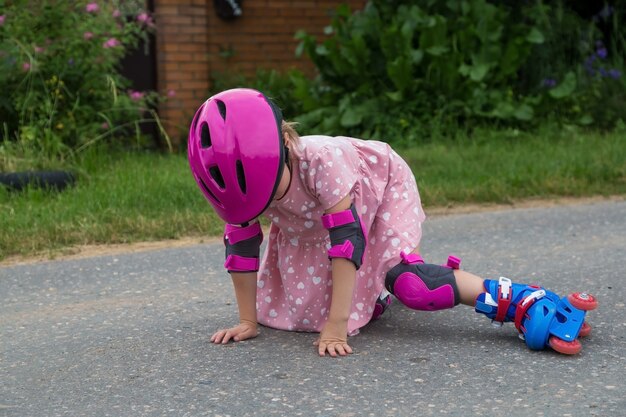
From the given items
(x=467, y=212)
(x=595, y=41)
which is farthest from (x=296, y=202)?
(x=595, y=41)

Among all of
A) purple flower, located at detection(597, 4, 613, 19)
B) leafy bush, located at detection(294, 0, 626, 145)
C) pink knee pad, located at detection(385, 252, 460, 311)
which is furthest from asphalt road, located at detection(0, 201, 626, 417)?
purple flower, located at detection(597, 4, 613, 19)

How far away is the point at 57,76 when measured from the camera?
732cm

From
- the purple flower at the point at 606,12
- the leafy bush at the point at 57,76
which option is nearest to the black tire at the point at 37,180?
the leafy bush at the point at 57,76

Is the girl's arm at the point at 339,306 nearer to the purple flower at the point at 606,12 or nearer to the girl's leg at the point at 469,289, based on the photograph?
the girl's leg at the point at 469,289

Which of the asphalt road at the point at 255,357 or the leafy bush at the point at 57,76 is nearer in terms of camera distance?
the asphalt road at the point at 255,357

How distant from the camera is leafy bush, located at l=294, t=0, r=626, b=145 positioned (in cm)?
857

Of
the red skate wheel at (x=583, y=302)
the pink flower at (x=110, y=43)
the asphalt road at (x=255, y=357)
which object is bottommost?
the asphalt road at (x=255, y=357)

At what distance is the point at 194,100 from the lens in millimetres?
9438

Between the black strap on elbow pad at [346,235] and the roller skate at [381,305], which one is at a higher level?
the black strap on elbow pad at [346,235]

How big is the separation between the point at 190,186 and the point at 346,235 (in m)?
3.33

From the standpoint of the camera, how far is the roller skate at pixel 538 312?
10.3ft

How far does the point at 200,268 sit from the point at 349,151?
1.55 metres

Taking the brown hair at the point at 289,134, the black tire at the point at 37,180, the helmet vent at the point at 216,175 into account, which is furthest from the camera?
the black tire at the point at 37,180

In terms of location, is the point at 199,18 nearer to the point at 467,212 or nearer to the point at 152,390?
the point at 467,212
